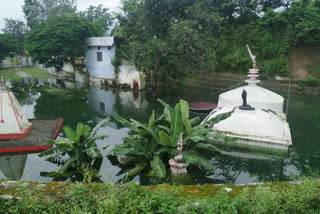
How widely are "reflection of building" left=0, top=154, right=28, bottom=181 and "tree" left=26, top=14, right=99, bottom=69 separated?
1905 cm

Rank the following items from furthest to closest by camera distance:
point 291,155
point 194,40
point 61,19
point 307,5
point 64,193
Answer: point 61,19 → point 307,5 → point 194,40 → point 291,155 → point 64,193

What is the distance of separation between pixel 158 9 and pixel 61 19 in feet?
47.3

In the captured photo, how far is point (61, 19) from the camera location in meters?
27.6

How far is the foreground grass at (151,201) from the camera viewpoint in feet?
14.8

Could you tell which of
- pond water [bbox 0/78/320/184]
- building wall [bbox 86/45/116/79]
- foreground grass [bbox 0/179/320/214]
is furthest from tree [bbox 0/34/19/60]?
foreground grass [bbox 0/179/320/214]

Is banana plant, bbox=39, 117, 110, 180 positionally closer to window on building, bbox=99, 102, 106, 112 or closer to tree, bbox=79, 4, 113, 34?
window on building, bbox=99, 102, 106, 112

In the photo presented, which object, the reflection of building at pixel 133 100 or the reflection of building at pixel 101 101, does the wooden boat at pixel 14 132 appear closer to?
the reflection of building at pixel 101 101

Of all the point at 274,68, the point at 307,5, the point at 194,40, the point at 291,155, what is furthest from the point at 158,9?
the point at 307,5

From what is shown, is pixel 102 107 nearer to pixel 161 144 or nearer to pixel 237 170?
pixel 161 144

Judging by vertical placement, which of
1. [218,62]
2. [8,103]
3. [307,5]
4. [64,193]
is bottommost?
[64,193]

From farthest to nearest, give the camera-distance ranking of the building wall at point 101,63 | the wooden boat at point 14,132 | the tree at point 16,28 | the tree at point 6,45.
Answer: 1. the tree at point 16,28
2. the tree at point 6,45
3. the building wall at point 101,63
4. the wooden boat at point 14,132

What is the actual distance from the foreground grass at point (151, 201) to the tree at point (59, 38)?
23.7 m

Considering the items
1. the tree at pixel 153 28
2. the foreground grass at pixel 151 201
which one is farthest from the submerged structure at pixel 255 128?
the tree at pixel 153 28

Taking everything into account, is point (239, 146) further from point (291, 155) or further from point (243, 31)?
point (243, 31)
